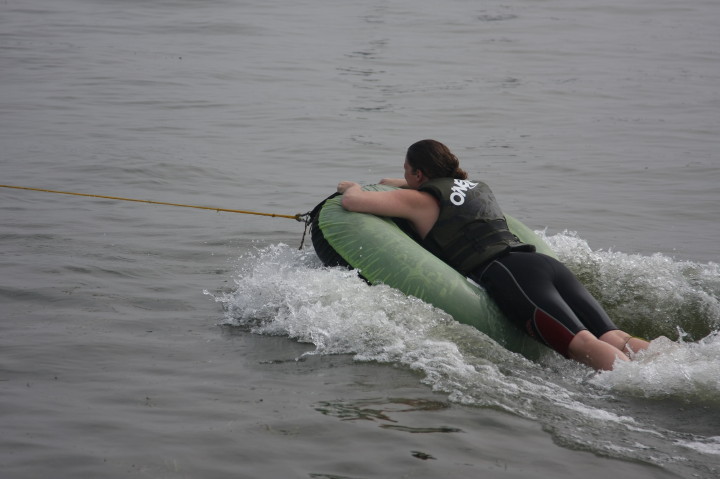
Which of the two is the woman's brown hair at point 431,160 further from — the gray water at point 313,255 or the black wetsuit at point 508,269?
the gray water at point 313,255

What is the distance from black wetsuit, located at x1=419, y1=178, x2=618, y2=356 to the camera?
5219 mm

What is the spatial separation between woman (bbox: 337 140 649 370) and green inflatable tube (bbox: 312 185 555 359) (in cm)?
8

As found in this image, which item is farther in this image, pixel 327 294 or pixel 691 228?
pixel 691 228

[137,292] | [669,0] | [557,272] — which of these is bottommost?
[137,292]

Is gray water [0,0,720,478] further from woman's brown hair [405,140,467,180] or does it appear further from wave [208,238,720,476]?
woman's brown hair [405,140,467,180]

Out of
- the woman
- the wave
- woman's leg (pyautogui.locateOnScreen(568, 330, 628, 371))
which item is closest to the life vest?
the woman

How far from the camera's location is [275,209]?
352 inches

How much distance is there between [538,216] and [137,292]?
4.17 meters

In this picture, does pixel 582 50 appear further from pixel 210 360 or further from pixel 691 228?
pixel 210 360

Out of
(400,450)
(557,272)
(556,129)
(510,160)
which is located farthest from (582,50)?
(400,450)

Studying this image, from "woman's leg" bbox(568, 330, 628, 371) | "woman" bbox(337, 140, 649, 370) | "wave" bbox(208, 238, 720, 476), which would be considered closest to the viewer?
"wave" bbox(208, 238, 720, 476)

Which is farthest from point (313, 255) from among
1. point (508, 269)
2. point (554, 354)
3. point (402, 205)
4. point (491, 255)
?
point (554, 354)

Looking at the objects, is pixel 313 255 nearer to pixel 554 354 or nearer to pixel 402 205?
pixel 402 205

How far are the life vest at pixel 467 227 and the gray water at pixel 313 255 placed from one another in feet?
1.59
